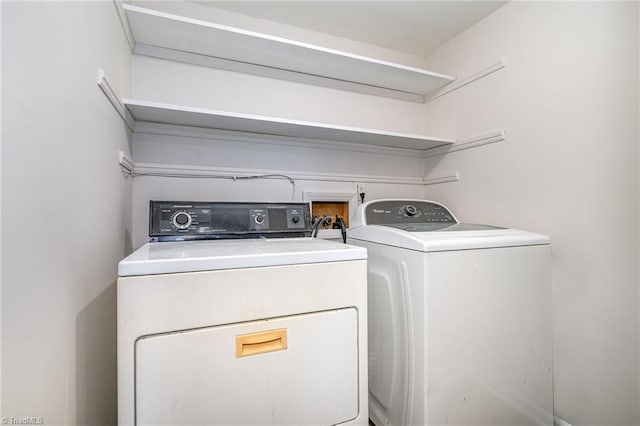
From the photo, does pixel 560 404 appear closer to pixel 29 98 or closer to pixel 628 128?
pixel 628 128

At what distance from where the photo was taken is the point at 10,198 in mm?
543

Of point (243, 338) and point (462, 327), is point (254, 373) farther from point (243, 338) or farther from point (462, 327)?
point (462, 327)

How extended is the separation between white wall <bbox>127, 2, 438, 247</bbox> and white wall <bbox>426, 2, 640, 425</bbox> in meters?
0.62

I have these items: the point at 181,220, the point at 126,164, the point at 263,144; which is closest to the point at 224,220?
the point at 181,220

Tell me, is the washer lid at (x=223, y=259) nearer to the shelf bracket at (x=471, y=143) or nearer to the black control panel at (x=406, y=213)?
the black control panel at (x=406, y=213)

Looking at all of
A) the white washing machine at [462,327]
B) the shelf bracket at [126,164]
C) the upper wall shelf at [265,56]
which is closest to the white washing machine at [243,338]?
the white washing machine at [462,327]

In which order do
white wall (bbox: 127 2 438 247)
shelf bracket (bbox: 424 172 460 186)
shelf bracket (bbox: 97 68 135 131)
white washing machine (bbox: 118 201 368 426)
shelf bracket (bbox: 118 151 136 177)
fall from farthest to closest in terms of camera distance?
1. shelf bracket (bbox: 424 172 460 186)
2. white wall (bbox: 127 2 438 247)
3. shelf bracket (bbox: 118 151 136 177)
4. shelf bracket (bbox: 97 68 135 131)
5. white washing machine (bbox: 118 201 368 426)

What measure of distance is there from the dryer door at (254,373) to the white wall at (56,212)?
0.66ft

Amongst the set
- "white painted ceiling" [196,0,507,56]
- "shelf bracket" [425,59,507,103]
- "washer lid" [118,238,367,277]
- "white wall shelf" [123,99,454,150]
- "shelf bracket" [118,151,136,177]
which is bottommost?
"washer lid" [118,238,367,277]

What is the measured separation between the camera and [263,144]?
175cm

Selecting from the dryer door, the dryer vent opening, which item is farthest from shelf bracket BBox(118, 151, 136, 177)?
the dryer vent opening

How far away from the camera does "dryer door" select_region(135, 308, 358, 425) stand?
74cm

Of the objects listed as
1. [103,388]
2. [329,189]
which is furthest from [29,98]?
[329,189]

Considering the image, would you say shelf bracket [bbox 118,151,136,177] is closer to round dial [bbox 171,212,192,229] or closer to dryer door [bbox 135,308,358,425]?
round dial [bbox 171,212,192,229]
